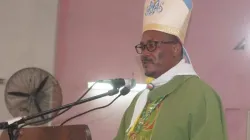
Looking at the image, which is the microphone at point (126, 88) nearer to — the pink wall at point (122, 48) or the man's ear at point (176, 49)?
the man's ear at point (176, 49)

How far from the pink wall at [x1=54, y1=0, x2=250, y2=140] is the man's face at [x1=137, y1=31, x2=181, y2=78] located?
117 cm

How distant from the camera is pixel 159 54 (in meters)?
1.49

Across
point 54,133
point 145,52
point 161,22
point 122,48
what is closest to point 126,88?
point 145,52

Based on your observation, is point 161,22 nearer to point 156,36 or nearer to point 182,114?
point 156,36

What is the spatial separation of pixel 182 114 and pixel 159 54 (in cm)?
25

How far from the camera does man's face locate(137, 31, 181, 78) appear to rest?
4.88 ft

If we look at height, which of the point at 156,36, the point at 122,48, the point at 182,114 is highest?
the point at 156,36

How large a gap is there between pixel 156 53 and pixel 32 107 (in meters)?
1.75

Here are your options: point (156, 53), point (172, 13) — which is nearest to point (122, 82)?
point (156, 53)

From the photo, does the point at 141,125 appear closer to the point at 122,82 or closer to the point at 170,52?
the point at 122,82

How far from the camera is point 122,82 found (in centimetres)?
144

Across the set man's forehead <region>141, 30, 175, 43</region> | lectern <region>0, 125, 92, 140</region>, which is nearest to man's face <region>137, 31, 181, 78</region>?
man's forehead <region>141, 30, 175, 43</region>

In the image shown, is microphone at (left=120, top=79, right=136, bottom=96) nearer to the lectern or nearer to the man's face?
the man's face

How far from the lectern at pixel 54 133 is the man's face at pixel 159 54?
2.34ft
